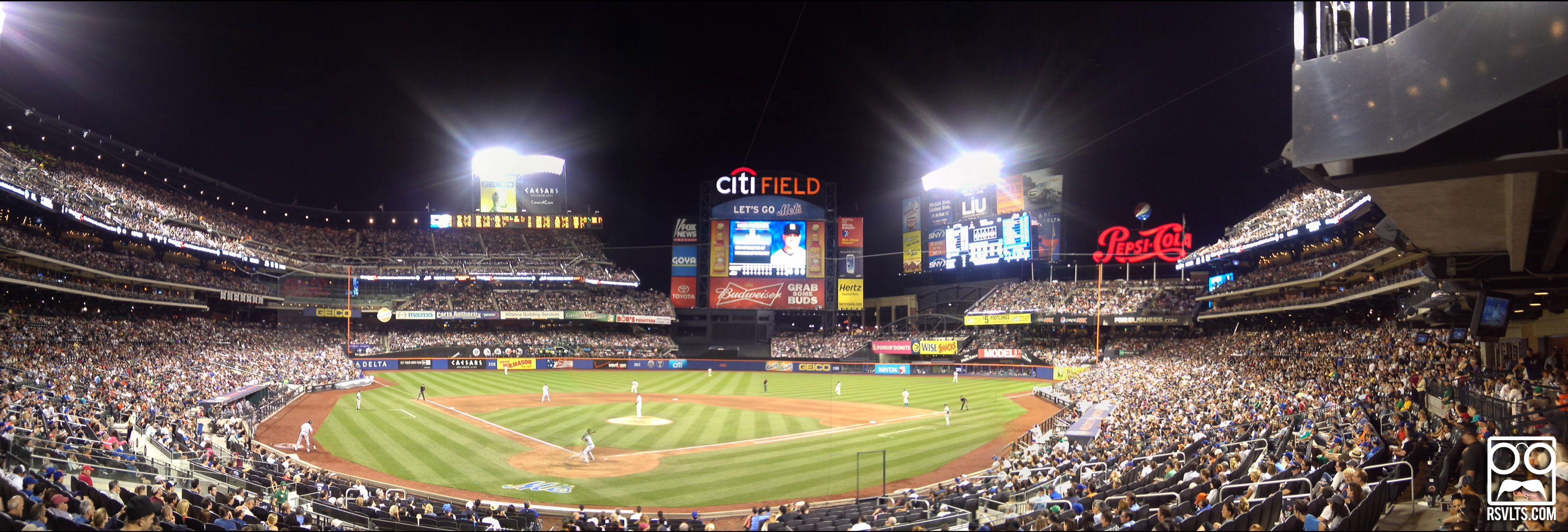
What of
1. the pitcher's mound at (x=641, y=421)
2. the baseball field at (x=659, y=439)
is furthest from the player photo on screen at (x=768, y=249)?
the pitcher's mound at (x=641, y=421)

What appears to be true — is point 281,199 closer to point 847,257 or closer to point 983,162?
point 847,257

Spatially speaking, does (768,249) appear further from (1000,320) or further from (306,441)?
(306,441)

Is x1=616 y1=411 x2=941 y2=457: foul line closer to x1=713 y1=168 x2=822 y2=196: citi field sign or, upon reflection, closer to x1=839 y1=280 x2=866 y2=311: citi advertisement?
x1=839 y1=280 x2=866 y2=311: citi advertisement

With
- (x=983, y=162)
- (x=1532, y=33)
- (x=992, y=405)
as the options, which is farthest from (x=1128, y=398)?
(x=983, y=162)

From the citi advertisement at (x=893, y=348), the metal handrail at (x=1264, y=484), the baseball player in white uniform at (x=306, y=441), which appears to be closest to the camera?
the metal handrail at (x=1264, y=484)

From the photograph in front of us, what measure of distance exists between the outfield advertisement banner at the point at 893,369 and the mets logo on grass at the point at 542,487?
43997mm

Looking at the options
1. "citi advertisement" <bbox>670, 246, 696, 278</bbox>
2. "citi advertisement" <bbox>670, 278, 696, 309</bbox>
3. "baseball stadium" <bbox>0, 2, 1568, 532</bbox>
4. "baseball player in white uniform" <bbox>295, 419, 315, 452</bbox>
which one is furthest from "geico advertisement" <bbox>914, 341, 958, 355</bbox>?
"baseball player in white uniform" <bbox>295, 419, 315, 452</bbox>

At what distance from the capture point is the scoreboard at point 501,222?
7550 centimetres

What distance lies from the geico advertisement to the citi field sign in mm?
19536

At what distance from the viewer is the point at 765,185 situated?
244ft

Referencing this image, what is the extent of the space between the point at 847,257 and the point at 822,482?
54.7 m

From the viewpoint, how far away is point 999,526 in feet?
37.9

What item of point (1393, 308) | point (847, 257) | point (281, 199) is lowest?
point (1393, 308)

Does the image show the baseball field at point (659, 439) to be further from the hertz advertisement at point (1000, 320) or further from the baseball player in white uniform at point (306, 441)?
the hertz advertisement at point (1000, 320)
